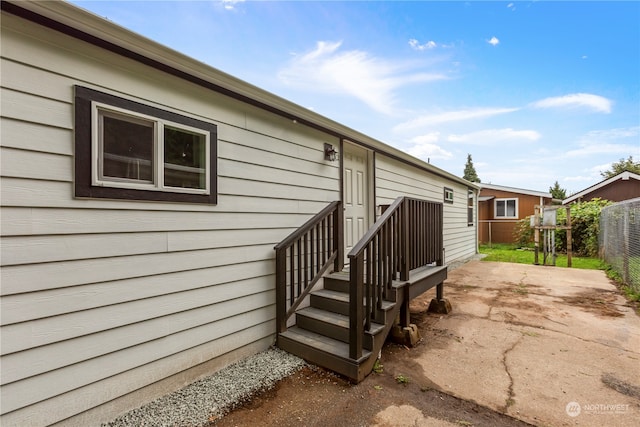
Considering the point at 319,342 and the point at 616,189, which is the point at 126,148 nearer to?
the point at 319,342

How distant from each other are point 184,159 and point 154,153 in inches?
10.0

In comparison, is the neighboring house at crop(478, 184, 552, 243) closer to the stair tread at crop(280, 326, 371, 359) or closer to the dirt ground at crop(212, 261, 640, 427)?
the dirt ground at crop(212, 261, 640, 427)

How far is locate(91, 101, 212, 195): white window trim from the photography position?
6.24ft

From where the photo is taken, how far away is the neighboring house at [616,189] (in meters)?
13.1

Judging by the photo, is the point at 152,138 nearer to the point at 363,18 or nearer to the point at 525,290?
the point at 363,18

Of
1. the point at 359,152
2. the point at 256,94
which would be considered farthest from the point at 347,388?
the point at 359,152

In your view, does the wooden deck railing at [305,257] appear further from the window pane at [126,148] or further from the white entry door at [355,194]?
the window pane at [126,148]

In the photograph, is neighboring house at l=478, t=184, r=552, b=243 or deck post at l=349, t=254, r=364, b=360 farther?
neighboring house at l=478, t=184, r=552, b=243

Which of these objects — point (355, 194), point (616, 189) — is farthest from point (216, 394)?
point (616, 189)

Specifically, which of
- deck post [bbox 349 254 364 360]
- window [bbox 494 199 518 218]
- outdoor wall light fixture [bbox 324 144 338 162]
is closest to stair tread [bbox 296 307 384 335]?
deck post [bbox 349 254 364 360]

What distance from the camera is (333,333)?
285 cm

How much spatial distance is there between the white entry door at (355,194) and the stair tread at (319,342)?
5.06 ft

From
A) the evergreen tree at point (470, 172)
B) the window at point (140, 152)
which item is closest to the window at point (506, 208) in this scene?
the window at point (140, 152)

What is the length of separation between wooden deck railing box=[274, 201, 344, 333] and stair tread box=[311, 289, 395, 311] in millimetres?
179
